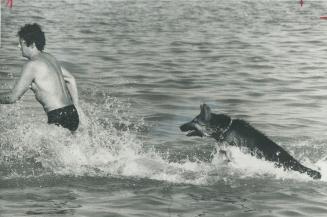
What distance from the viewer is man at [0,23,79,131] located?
7957 millimetres

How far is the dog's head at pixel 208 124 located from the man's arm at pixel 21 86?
6.78ft

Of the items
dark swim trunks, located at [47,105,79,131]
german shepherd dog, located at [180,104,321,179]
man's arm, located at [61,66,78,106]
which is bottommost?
german shepherd dog, located at [180,104,321,179]

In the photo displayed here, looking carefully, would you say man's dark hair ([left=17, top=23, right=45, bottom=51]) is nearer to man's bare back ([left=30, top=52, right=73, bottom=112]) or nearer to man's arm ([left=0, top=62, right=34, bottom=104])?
man's bare back ([left=30, top=52, right=73, bottom=112])

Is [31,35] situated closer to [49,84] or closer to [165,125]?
[49,84]

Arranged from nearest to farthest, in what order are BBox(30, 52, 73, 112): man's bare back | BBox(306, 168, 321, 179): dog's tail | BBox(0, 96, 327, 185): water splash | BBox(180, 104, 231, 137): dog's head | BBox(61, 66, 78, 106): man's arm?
BBox(30, 52, 73, 112): man's bare back, BBox(306, 168, 321, 179): dog's tail, BBox(0, 96, 327, 185): water splash, BBox(180, 104, 231, 137): dog's head, BBox(61, 66, 78, 106): man's arm

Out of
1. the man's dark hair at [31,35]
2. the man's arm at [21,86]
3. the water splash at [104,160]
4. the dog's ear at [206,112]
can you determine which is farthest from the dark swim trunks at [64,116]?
the dog's ear at [206,112]

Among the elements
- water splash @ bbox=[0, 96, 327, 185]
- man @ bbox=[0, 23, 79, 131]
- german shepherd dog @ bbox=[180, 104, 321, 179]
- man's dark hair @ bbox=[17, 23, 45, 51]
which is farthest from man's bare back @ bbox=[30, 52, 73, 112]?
german shepherd dog @ bbox=[180, 104, 321, 179]

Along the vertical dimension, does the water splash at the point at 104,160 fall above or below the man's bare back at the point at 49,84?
below

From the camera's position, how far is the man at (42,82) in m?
7.96

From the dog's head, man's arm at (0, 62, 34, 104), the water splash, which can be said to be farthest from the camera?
the dog's head

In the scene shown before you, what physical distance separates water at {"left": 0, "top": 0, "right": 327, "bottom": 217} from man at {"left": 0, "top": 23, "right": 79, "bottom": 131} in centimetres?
41

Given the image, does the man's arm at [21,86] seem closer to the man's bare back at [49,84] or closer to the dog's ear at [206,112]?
the man's bare back at [49,84]

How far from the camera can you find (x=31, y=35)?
7945 mm

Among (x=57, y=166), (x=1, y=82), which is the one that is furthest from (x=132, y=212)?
(x=1, y=82)
